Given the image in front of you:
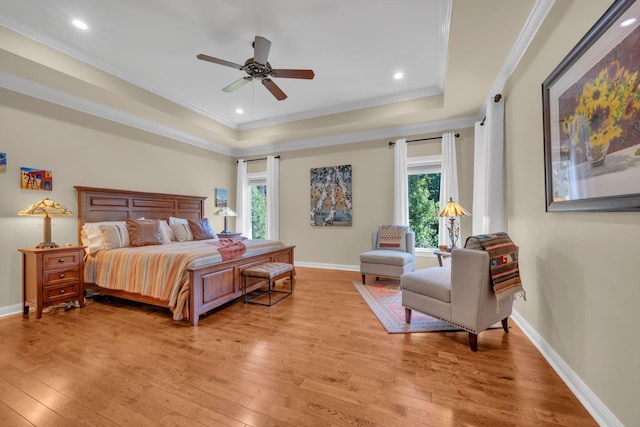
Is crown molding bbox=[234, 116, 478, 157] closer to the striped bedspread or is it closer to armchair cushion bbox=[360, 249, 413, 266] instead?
armchair cushion bbox=[360, 249, 413, 266]

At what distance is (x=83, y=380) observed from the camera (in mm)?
1829

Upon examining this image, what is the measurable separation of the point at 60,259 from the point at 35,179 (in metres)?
1.12

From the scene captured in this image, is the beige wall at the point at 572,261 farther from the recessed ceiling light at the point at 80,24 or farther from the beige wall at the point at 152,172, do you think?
the recessed ceiling light at the point at 80,24

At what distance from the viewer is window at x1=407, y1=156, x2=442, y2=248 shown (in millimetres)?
4949

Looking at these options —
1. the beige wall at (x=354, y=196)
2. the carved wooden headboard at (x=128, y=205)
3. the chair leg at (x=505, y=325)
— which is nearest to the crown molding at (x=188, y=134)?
the beige wall at (x=354, y=196)

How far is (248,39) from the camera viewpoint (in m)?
3.02

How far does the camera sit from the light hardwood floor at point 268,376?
1.50 metres

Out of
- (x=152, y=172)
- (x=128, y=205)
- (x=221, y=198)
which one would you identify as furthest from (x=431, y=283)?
Result: (x=221, y=198)

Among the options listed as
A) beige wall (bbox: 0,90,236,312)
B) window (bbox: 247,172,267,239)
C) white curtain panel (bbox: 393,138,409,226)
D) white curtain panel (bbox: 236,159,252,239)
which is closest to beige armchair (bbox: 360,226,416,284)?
white curtain panel (bbox: 393,138,409,226)

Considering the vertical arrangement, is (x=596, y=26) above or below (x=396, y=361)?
above

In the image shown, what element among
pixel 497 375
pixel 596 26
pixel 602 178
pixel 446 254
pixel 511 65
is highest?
pixel 511 65

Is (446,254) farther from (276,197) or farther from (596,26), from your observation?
(276,197)

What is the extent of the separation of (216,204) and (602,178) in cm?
621

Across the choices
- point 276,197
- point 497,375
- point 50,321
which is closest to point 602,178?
point 497,375
